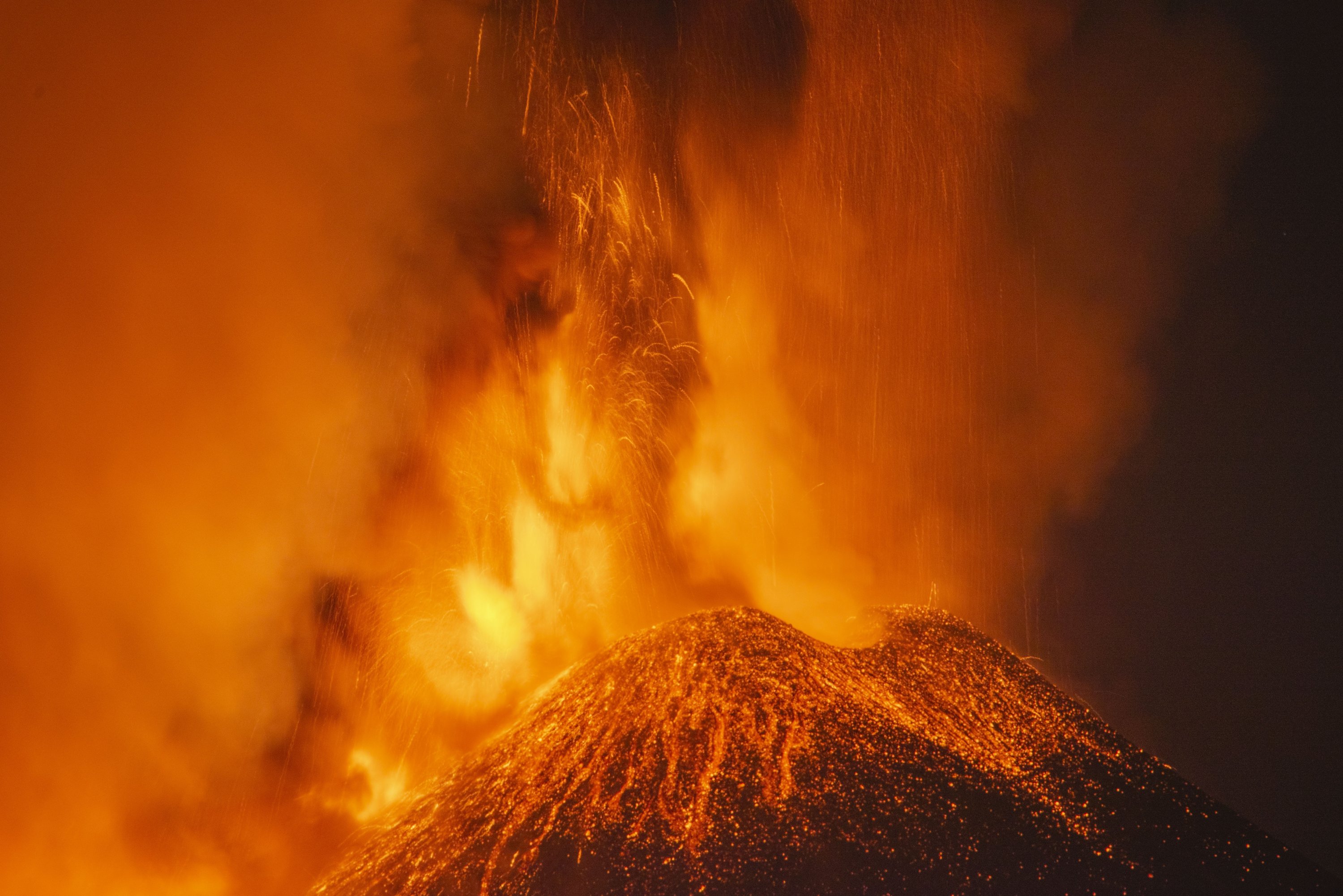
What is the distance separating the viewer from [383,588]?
10.0 m

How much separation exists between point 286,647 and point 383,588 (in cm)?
147

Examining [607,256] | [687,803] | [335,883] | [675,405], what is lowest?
[687,803]

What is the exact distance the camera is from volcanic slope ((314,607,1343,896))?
5.09 metres

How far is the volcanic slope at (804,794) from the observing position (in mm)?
5094

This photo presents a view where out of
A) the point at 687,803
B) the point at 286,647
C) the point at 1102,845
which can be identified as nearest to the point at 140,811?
the point at 286,647

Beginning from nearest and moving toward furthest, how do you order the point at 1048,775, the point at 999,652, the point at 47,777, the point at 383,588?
the point at 1048,775, the point at 47,777, the point at 999,652, the point at 383,588

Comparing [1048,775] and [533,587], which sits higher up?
[533,587]

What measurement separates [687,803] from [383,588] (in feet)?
19.2

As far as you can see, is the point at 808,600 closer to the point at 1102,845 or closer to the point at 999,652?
the point at 999,652

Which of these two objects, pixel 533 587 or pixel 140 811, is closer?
pixel 140 811

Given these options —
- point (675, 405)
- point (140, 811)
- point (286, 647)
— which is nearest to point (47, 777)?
point (140, 811)

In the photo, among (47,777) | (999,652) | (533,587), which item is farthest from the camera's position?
(533,587)

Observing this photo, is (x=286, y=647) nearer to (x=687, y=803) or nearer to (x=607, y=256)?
(x=687, y=803)

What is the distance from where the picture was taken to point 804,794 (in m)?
5.56
